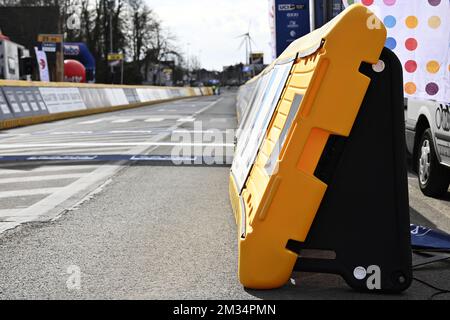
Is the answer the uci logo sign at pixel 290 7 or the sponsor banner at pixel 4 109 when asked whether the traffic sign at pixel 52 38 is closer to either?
the sponsor banner at pixel 4 109

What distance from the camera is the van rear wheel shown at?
7359mm

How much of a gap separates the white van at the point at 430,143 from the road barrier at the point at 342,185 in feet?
9.97

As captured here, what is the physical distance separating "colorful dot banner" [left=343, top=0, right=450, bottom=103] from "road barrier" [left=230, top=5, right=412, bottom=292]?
2025mm

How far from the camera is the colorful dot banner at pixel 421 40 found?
5.62 metres

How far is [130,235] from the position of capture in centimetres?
554

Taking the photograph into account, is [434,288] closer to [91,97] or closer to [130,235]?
[130,235]

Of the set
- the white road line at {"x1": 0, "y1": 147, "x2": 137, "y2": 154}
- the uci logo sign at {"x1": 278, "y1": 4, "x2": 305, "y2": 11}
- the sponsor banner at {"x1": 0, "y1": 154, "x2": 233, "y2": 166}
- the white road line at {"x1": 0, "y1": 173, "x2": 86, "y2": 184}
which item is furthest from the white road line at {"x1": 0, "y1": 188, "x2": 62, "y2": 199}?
the uci logo sign at {"x1": 278, "y1": 4, "x2": 305, "y2": 11}

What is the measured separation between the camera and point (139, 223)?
19.8 ft

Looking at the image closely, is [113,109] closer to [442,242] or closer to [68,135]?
[68,135]

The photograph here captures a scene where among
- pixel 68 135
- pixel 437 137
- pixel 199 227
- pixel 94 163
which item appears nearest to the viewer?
pixel 199 227

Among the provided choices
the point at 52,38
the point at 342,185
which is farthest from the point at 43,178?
the point at 52,38

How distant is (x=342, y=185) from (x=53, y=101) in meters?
22.3
